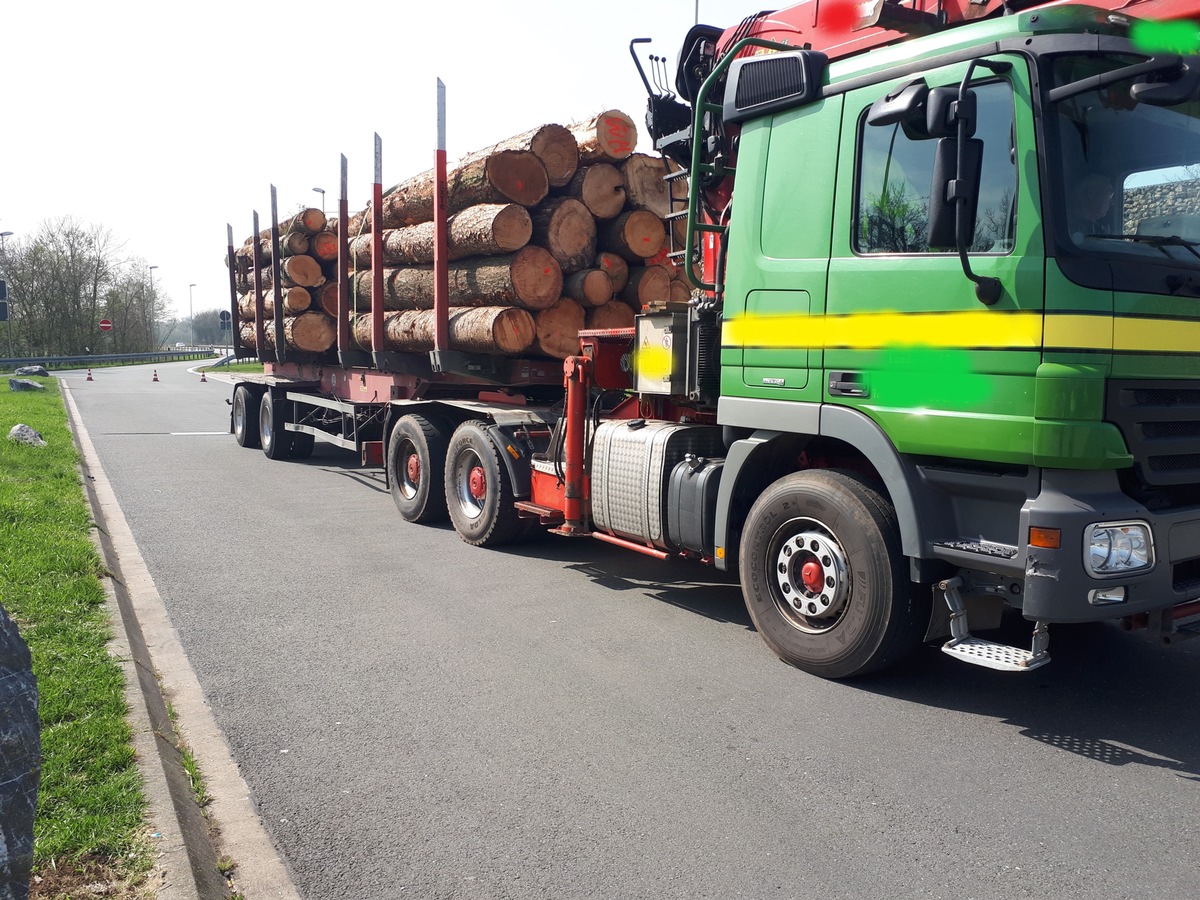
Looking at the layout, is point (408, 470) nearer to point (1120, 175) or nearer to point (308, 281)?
point (308, 281)

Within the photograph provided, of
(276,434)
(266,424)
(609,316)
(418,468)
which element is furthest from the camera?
(266,424)

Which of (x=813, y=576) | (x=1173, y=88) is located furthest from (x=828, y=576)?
Answer: (x=1173, y=88)

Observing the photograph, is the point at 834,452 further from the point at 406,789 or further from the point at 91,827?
the point at 91,827

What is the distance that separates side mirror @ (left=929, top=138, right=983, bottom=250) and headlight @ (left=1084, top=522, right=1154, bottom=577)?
127cm

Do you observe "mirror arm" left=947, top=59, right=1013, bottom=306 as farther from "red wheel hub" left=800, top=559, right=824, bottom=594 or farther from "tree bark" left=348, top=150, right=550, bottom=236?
"tree bark" left=348, top=150, right=550, bottom=236

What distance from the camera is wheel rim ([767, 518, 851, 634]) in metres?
4.73

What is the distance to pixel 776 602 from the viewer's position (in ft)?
16.6

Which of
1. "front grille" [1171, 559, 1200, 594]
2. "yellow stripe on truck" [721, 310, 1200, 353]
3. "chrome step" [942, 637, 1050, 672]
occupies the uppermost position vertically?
"yellow stripe on truck" [721, 310, 1200, 353]

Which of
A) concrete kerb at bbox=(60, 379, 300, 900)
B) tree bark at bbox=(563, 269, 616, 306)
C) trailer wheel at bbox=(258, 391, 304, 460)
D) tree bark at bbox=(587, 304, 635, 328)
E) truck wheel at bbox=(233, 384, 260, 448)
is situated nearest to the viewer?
concrete kerb at bbox=(60, 379, 300, 900)

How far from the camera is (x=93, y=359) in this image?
2028 inches

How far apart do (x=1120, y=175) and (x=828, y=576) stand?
2.15 m

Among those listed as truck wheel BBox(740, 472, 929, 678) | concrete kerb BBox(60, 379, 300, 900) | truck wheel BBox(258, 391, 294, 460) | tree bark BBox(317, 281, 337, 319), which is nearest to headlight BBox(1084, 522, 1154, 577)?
truck wheel BBox(740, 472, 929, 678)

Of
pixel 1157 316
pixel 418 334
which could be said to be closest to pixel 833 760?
pixel 1157 316

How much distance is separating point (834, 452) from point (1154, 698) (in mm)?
1857
